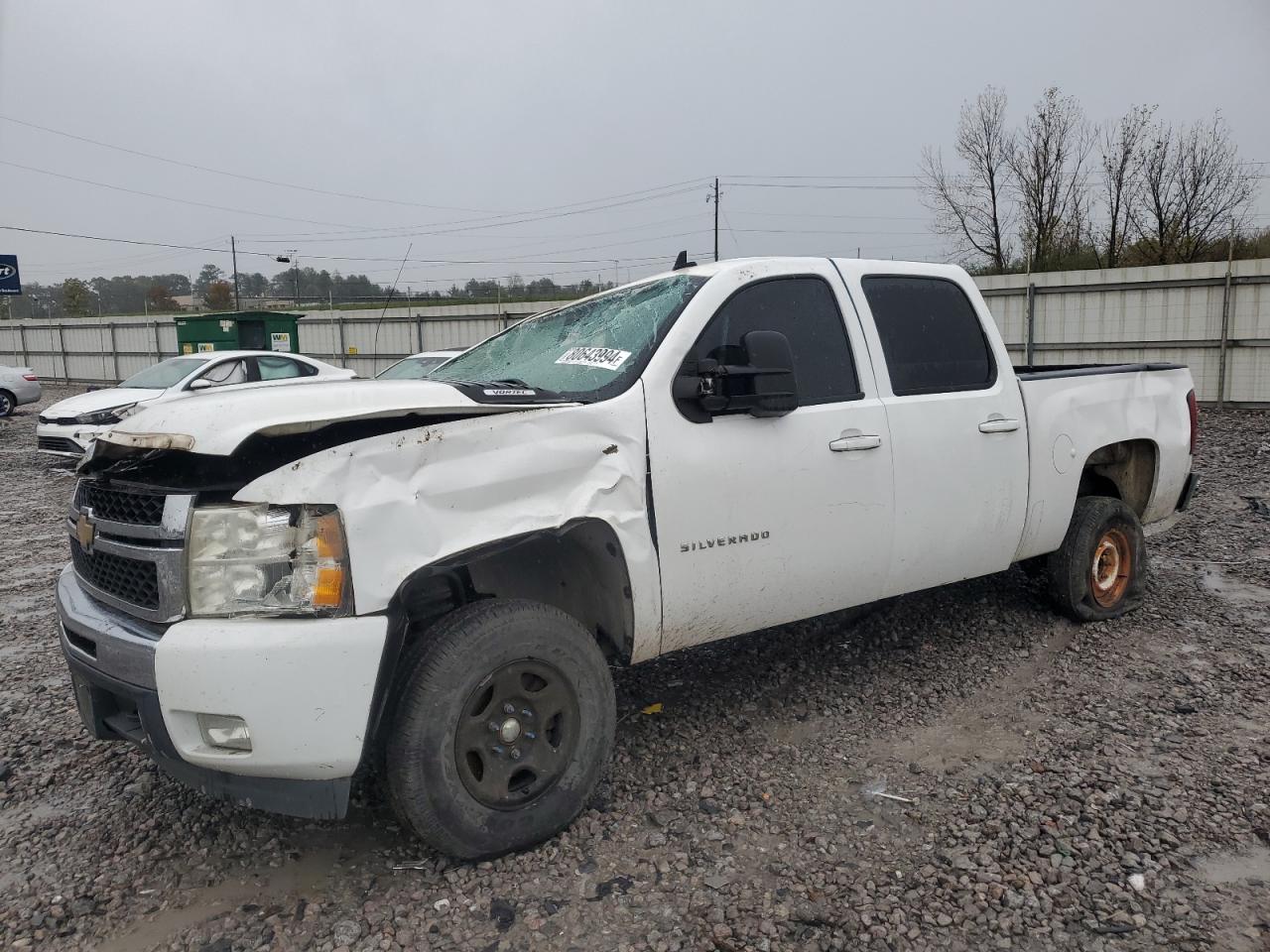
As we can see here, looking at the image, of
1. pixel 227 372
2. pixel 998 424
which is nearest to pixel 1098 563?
pixel 998 424

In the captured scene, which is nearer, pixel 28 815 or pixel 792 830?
pixel 792 830

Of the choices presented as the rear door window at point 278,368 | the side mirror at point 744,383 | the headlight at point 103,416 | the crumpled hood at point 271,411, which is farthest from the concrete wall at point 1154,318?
the crumpled hood at point 271,411

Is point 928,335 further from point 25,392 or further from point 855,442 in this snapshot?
point 25,392

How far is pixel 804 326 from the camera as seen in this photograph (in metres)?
3.77

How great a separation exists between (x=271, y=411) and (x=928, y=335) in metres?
2.89

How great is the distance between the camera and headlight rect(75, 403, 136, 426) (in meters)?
11.0

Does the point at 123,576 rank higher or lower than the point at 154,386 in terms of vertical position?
lower

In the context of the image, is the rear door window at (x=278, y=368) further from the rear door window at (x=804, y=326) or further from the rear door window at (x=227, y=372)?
the rear door window at (x=804, y=326)

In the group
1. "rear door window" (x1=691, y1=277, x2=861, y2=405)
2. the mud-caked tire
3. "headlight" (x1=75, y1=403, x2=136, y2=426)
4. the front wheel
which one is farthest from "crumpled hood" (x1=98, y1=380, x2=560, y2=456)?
"headlight" (x1=75, y1=403, x2=136, y2=426)

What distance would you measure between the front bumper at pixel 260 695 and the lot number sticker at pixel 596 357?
1.33m

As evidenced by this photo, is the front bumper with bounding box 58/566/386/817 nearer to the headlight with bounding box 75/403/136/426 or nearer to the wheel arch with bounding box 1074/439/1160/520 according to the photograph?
the wheel arch with bounding box 1074/439/1160/520

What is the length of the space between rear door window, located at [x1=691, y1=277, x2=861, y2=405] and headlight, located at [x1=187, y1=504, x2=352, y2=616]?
5.41ft

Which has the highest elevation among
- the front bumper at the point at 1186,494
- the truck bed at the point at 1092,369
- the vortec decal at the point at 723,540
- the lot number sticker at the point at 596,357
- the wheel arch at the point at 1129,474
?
the lot number sticker at the point at 596,357

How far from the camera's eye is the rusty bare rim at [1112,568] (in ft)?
16.6
